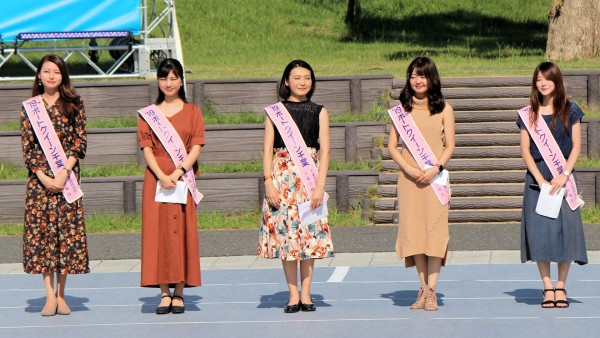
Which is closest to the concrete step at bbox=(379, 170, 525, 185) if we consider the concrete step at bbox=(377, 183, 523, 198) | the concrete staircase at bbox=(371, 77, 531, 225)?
the concrete staircase at bbox=(371, 77, 531, 225)

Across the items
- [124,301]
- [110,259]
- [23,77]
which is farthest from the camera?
[23,77]

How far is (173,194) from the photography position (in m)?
9.24

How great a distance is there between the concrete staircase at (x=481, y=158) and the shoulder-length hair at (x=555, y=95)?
449cm

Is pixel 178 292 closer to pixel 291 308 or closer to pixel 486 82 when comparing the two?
Answer: pixel 291 308

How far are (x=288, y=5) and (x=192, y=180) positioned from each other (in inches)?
811

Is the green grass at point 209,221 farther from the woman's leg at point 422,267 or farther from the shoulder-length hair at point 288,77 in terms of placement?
the shoulder-length hair at point 288,77

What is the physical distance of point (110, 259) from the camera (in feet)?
40.2

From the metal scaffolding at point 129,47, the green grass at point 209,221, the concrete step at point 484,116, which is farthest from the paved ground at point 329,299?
the metal scaffolding at point 129,47

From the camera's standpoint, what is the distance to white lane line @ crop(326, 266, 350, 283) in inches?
425

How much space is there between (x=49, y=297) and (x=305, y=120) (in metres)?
2.22

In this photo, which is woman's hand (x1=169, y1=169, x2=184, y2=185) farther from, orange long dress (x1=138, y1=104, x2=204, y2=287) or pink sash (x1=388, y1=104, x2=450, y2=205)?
pink sash (x1=388, y1=104, x2=450, y2=205)

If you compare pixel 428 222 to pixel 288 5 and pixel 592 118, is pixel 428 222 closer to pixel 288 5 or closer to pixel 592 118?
pixel 592 118

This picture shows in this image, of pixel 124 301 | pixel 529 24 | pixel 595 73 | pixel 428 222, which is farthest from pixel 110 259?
pixel 529 24

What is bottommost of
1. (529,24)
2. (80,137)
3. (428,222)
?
(428,222)
